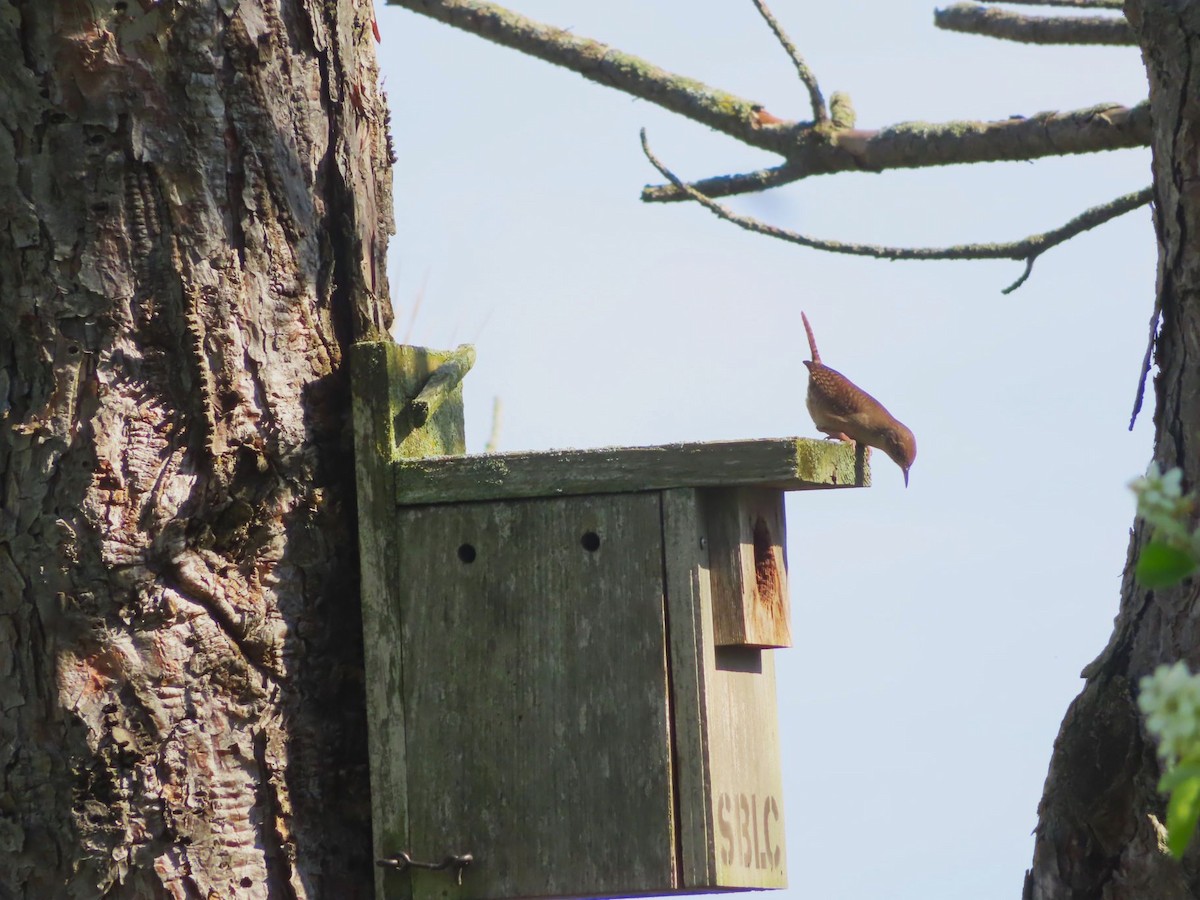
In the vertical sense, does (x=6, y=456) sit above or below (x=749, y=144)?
below

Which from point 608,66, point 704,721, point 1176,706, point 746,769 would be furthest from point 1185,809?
point 608,66

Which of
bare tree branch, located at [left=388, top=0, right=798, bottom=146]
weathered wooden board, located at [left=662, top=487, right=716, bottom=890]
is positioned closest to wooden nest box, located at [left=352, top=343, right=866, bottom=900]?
weathered wooden board, located at [left=662, top=487, right=716, bottom=890]

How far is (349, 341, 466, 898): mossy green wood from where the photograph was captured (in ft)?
8.34

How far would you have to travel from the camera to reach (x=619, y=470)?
2514mm

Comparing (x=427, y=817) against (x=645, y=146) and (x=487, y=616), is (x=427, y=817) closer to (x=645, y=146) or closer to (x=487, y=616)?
(x=487, y=616)

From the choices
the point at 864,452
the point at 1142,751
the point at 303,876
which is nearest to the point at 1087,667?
the point at 1142,751

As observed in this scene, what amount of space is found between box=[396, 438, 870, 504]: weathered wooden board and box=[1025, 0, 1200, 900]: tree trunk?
574 mm

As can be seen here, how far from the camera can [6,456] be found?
95.3 inches

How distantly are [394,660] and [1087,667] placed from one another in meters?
1.16

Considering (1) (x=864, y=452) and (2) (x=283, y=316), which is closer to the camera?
(2) (x=283, y=316)

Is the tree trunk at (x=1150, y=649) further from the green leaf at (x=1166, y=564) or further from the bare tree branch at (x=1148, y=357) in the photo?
the green leaf at (x=1166, y=564)

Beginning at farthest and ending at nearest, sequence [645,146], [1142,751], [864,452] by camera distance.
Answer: [645,146]
[864,452]
[1142,751]

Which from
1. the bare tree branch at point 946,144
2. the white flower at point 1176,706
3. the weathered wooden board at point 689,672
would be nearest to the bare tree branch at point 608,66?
the bare tree branch at point 946,144

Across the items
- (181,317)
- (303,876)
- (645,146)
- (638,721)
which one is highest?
(645,146)
